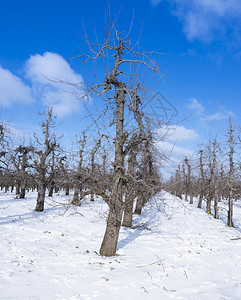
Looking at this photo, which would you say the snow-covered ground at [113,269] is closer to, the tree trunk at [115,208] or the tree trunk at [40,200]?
the tree trunk at [115,208]

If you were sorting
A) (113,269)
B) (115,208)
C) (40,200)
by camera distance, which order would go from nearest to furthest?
(113,269) → (115,208) → (40,200)

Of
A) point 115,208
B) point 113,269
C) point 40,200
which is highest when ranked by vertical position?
point 115,208

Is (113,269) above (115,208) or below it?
below

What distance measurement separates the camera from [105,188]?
7.30 metres

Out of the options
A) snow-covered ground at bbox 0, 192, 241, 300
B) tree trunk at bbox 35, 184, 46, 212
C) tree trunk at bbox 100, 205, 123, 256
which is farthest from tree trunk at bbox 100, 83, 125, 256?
tree trunk at bbox 35, 184, 46, 212

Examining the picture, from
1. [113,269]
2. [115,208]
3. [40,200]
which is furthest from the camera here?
[40,200]

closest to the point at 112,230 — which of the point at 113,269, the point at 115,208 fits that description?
the point at 115,208

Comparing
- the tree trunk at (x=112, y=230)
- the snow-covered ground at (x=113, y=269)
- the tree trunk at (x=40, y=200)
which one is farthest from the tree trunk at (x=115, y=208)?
the tree trunk at (x=40, y=200)

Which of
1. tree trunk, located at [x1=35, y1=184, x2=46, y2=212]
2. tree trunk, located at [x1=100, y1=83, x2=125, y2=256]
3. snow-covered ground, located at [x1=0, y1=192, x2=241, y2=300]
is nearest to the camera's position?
snow-covered ground, located at [x1=0, y1=192, x2=241, y2=300]

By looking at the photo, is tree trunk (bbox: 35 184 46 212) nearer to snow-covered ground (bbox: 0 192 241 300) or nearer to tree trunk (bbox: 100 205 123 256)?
snow-covered ground (bbox: 0 192 241 300)

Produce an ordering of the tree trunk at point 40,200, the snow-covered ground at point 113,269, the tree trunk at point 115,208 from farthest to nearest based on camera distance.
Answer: the tree trunk at point 40,200 → the tree trunk at point 115,208 → the snow-covered ground at point 113,269

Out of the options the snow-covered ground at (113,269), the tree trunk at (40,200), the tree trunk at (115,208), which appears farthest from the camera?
the tree trunk at (40,200)

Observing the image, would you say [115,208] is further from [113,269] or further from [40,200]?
[40,200]

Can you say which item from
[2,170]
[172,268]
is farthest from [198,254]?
[2,170]
